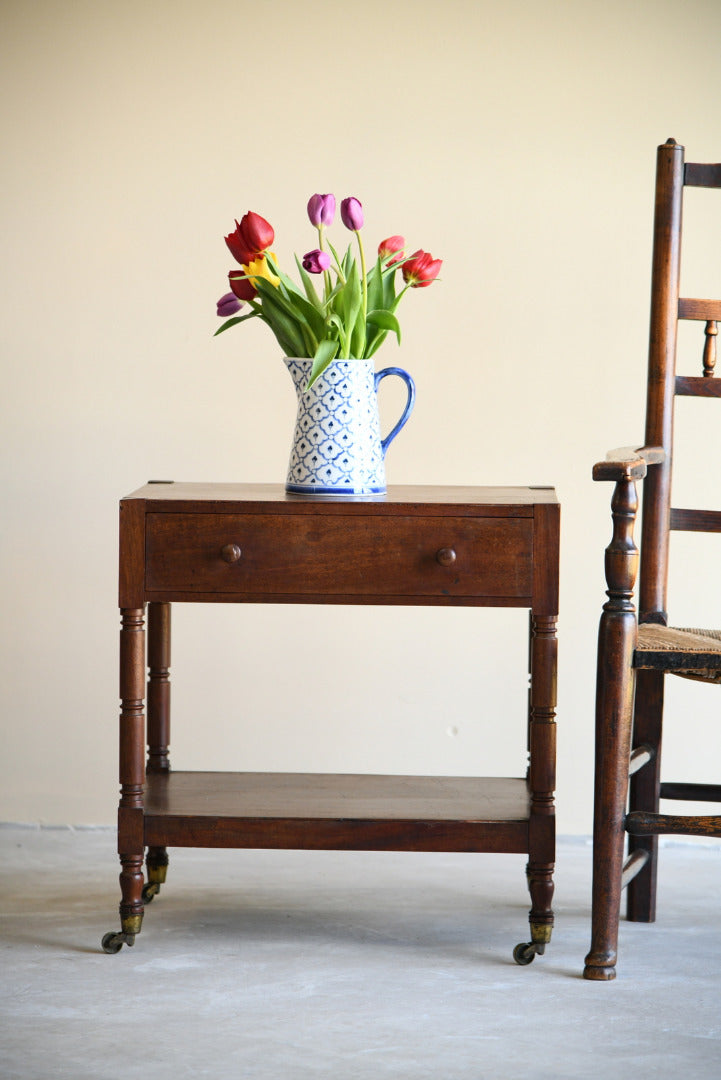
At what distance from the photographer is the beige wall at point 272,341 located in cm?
245

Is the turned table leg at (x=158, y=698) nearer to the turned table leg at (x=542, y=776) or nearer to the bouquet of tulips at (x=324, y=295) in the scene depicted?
the bouquet of tulips at (x=324, y=295)

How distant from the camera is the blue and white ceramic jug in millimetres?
1854

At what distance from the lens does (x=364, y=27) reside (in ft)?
8.04

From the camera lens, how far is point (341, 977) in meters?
1.76

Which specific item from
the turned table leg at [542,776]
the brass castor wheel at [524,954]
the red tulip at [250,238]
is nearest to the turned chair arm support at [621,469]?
the turned table leg at [542,776]

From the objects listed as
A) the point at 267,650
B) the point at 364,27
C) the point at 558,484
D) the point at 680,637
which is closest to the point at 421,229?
the point at 364,27

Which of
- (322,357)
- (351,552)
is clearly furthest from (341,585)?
(322,357)

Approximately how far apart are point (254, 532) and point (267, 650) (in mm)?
797

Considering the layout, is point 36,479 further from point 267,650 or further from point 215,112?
point 215,112

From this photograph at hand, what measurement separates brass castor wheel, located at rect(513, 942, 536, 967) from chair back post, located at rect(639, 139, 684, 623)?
556 mm

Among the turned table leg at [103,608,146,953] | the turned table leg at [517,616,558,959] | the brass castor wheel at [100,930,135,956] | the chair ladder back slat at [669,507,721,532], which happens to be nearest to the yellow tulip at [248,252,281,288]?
the turned table leg at [103,608,146,953]

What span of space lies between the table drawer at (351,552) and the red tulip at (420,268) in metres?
0.40

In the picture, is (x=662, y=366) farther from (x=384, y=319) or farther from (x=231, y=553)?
(x=231, y=553)

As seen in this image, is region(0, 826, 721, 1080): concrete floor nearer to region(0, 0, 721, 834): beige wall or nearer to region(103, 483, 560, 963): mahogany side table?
region(103, 483, 560, 963): mahogany side table
